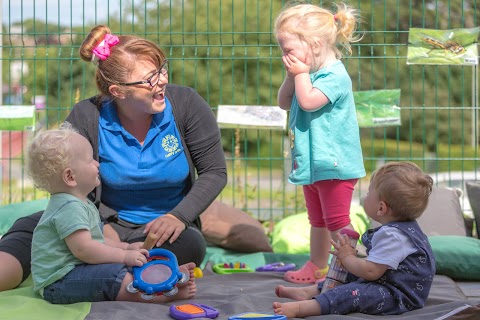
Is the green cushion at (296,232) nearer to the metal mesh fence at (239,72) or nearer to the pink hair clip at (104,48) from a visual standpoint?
the metal mesh fence at (239,72)

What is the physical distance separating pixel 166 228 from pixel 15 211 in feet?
6.21

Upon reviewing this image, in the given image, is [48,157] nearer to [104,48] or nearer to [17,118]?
[104,48]

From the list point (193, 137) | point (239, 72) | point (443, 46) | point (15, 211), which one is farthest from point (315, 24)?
point (239, 72)

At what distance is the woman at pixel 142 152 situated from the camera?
3850 mm

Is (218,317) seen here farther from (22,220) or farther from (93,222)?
(22,220)

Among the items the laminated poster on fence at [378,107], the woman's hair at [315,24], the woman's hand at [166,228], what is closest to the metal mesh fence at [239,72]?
the laminated poster on fence at [378,107]

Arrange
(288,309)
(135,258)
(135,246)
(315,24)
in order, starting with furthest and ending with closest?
(315,24), (135,246), (135,258), (288,309)

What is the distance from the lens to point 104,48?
389 centimetres

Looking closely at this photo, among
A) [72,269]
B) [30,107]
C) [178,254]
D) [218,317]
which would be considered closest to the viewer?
[218,317]

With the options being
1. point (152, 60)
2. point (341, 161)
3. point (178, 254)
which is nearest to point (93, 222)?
point (178, 254)

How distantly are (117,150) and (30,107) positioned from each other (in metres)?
2.16

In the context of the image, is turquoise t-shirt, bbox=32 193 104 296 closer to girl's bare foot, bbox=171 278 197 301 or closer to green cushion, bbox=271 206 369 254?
girl's bare foot, bbox=171 278 197 301

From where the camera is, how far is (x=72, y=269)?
3.50 meters

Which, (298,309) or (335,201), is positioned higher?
(335,201)
